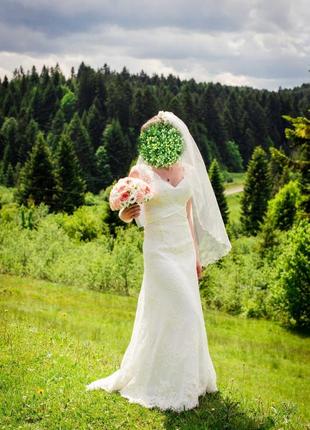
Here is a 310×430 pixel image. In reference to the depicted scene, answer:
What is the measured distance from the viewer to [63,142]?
217 ft

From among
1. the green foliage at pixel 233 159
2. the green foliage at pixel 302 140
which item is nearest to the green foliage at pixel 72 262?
the green foliage at pixel 302 140

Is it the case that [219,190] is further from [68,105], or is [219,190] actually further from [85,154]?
[68,105]

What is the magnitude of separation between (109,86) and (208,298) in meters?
108

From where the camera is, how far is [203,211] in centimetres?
825

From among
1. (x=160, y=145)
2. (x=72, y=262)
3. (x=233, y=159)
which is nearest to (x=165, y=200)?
(x=160, y=145)

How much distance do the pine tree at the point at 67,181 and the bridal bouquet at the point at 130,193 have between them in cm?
5364

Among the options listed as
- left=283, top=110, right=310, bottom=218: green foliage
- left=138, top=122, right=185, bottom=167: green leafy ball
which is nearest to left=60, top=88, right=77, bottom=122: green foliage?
left=283, top=110, right=310, bottom=218: green foliage

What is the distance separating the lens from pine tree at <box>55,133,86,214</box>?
60906 millimetres

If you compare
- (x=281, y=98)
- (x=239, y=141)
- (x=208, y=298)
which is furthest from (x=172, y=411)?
(x=281, y=98)

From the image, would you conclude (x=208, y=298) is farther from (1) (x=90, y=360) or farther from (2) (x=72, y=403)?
(2) (x=72, y=403)

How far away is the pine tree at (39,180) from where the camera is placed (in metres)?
59.1

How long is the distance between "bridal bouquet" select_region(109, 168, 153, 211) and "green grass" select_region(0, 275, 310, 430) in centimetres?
265

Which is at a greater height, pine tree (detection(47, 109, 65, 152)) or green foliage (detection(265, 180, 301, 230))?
pine tree (detection(47, 109, 65, 152))

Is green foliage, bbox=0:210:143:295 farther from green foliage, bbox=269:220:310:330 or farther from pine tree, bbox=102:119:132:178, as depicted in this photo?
pine tree, bbox=102:119:132:178
